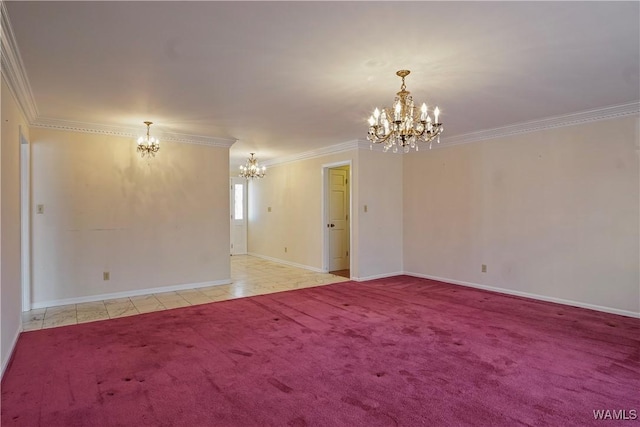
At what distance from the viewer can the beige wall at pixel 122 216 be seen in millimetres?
4688

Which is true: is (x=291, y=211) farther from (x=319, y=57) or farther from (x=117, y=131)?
(x=319, y=57)

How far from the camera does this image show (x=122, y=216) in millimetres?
5203

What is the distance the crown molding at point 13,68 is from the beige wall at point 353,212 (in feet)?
14.7

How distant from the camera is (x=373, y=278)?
6410mm

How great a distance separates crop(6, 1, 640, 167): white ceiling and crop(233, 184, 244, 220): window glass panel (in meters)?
5.34

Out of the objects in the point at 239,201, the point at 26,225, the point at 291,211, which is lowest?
the point at 26,225

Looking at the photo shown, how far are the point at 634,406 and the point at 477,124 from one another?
3.75 meters

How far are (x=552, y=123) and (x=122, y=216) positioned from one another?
621cm

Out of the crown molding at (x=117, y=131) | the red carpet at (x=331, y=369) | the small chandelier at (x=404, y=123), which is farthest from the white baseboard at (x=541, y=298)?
the crown molding at (x=117, y=131)

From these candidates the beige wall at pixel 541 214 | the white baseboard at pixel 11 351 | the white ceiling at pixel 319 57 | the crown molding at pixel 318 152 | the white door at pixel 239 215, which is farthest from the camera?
the white door at pixel 239 215

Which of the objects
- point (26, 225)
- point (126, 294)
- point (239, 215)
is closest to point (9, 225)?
point (26, 225)

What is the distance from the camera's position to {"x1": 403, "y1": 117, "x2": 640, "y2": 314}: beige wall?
4246 millimetres

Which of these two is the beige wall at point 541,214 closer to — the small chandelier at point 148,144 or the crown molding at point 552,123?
the crown molding at point 552,123

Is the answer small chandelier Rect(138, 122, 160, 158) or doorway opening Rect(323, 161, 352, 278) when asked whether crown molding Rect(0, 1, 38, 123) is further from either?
doorway opening Rect(323, 161, 352, 278)
